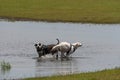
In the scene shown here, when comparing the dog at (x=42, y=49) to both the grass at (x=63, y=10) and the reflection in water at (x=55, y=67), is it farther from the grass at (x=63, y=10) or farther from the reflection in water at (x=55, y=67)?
the grass at (x=63, y=10)

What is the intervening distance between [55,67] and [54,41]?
1237cm

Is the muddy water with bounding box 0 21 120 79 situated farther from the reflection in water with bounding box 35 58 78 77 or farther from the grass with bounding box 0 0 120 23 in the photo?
the grass with bounding box 0 0 120 23

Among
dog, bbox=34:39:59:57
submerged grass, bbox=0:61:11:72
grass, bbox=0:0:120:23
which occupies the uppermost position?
grass, bbox=0:0:120:23

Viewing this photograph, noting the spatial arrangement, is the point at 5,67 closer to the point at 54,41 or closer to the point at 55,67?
the point at 55,67

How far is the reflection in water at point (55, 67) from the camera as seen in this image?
25797 millimetres

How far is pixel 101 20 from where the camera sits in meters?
60.4

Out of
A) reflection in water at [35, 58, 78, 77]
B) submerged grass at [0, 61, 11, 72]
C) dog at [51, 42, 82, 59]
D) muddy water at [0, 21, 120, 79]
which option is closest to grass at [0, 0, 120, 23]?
muddy water at [0, 21, 120, 79]

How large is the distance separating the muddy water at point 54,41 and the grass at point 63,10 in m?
4.65

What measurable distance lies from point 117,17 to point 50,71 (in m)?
36.3

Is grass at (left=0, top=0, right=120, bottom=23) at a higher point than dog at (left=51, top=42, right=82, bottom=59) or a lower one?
higher

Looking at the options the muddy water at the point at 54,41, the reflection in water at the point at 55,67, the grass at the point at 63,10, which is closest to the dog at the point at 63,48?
the muddy water at the point at 54,41

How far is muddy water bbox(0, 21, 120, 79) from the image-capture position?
27075 millimetres

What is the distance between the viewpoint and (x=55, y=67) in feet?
91.6

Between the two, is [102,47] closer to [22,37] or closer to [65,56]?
[65,56]
